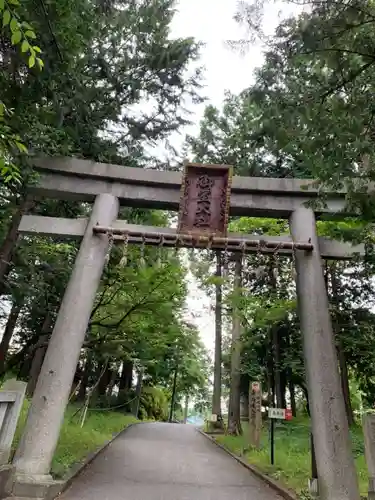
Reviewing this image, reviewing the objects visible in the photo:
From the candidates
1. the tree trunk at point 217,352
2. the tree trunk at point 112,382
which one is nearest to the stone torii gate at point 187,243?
the tree trunk at point 217,352

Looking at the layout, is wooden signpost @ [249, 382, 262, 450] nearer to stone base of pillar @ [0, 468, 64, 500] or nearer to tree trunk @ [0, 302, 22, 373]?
stone base of pillar @ [0, 468, 64, 500]

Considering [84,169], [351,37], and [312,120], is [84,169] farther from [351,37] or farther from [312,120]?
[351,37]

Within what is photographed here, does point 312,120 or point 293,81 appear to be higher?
point 293,81

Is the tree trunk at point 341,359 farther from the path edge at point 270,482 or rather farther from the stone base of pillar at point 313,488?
the stone base of pillar at point 313,488

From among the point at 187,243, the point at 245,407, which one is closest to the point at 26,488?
the point at 187,243

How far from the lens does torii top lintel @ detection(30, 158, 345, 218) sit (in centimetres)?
719

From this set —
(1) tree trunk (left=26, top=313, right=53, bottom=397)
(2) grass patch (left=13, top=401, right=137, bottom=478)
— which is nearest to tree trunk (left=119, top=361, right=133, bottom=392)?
(2) grass patch (left=13, top=401, right=137, bottom=478)

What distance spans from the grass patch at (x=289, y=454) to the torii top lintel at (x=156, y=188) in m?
4.85

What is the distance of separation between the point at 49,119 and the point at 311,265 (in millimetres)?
5042

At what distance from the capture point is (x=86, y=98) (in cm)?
645

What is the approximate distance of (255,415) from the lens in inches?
399

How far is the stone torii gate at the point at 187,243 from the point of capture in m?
5.48

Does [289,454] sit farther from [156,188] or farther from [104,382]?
[104,382]

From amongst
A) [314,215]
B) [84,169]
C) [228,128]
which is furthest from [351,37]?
[228,128]
